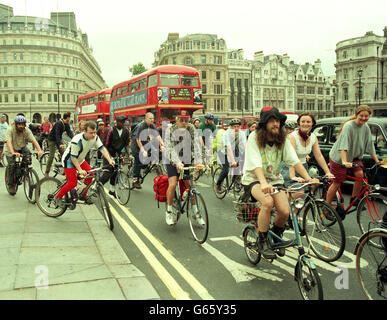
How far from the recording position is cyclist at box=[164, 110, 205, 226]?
236 inches

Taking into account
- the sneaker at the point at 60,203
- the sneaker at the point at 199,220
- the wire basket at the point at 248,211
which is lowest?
the sneaker at the point at 199,220

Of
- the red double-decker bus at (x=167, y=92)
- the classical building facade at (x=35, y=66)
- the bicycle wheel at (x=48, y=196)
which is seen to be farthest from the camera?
the classical building facade at (x=35, y=66)

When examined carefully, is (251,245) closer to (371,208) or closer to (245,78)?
(371,208)

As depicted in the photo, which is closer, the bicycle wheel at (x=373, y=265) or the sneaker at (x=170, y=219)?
the bicycle wheel at (x=373, y=265)

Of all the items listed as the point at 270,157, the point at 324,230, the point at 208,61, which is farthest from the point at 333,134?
the point at 208,61

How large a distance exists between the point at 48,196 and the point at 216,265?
396cm

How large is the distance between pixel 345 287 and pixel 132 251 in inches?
114

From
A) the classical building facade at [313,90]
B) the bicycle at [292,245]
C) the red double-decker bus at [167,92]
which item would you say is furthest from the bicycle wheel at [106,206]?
the classical building facade at [313,90]

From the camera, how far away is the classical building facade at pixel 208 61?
8220 cm

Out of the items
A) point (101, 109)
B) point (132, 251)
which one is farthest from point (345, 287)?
point (101, 109)

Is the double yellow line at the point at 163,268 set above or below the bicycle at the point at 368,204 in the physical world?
below

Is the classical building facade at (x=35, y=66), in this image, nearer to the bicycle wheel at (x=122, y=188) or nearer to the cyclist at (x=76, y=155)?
the bicycle wheel at (x=122, y=188)

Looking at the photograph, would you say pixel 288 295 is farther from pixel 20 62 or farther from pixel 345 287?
pixel 20 62

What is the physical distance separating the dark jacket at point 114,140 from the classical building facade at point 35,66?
89.6 metres
